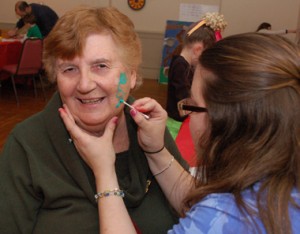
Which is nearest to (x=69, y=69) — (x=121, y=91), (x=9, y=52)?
(x=121, y=91)

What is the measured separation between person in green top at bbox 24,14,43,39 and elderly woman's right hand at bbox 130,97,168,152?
202 inches

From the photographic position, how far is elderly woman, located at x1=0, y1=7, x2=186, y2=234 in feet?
3.64

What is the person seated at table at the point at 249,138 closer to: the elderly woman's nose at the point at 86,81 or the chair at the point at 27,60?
the elderly woman's nose at the point at 86,81

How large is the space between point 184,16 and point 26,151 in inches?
262

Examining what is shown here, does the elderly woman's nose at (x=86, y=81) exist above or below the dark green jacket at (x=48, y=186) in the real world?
above

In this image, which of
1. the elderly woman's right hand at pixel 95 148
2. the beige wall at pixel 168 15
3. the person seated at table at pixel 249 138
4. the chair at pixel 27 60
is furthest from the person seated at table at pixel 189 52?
the beige wall at pixel 168 15

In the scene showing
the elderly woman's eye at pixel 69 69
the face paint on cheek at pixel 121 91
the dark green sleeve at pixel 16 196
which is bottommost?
the dark green sleeve at pixel 16 196

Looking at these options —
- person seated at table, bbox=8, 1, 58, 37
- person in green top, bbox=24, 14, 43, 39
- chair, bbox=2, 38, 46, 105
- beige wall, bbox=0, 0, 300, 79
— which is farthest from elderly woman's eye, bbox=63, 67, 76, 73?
beige wall, bbox=0, 0, 300, 79

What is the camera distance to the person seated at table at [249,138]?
76 cm

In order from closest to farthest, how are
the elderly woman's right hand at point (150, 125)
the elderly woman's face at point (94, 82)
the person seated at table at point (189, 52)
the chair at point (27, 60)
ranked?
the elderly woman's face at point (94, 82)
the elderly woman's right hand at point (150, 125)
the person seated at table at point (189, 52)
the chair at point (27, 60)

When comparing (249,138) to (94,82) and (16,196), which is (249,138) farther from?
(16,196)

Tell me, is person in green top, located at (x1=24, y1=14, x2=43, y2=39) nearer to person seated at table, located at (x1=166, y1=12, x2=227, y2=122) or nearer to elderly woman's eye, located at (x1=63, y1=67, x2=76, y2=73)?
person seated at table, located at (x1=166, y1=12, x2=227, y2=122)

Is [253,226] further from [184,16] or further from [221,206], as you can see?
[184,16]

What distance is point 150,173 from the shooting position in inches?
53.6
